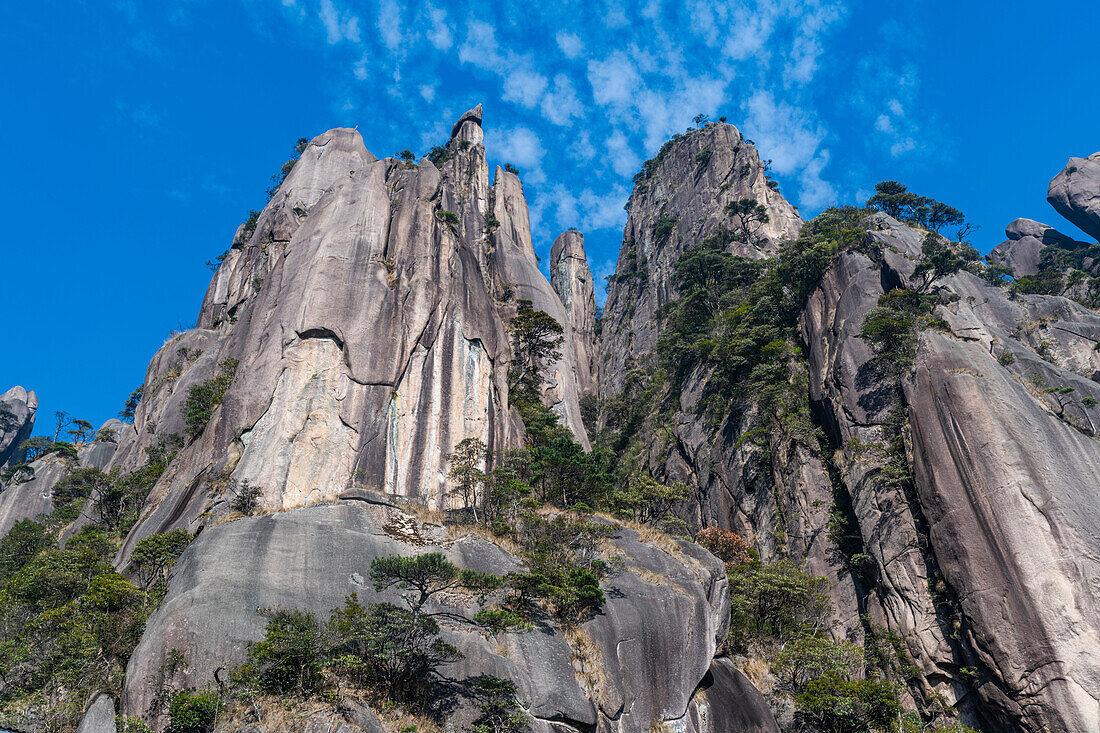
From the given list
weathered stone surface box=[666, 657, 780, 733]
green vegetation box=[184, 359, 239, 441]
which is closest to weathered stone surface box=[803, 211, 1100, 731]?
weathered stone surface box=[666, 657, 780, 733]

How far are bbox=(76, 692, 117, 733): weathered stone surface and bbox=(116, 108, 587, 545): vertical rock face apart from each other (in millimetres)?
9017

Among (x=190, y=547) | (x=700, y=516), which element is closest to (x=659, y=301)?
(x=700, y=516)

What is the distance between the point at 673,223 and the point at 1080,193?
39.4m

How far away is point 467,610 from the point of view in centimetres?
2088

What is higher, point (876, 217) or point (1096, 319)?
point (876, 217)

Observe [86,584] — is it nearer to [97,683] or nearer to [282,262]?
[97,683]

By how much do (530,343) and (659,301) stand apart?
2756 cm

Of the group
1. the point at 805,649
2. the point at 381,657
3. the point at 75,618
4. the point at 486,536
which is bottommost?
the point at 381,657

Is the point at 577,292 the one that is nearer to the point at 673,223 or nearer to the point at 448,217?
the point at 673,223

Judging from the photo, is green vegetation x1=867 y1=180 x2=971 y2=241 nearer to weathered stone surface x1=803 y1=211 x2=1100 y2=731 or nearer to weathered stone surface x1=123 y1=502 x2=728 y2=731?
weathered stone surface x1=803 y1=211 x2=1100 y2=731

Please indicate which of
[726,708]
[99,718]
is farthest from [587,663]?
[99,718]

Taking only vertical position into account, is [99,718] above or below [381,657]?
below

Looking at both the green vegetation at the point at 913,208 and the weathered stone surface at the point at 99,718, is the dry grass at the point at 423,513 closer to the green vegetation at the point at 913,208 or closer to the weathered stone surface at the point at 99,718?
the weathered stone surface at the point at 99,718

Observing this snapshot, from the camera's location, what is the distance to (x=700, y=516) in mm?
38250
